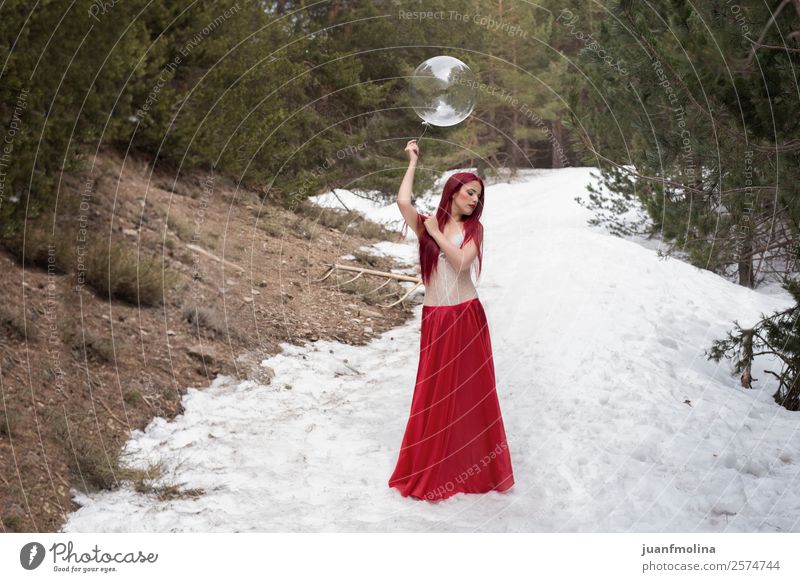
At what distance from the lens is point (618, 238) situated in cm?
1359

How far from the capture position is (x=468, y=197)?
4641 millimetres

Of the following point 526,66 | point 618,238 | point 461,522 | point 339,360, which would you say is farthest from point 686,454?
point 526,66

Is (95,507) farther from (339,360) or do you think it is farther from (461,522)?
(339,360)

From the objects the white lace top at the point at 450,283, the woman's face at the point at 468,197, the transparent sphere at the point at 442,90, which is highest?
the transparent sphere at the point at 442,90

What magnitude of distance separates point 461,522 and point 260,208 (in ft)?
30.5

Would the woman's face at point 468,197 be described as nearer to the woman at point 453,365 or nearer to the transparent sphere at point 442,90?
the woman at point 453,365

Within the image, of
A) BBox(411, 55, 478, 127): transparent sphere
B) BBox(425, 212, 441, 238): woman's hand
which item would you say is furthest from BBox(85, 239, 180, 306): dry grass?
BBox(425, 212, 441, 238): woman's hand

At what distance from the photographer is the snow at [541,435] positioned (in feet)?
15.8

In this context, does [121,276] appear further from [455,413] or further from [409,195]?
[455,413]

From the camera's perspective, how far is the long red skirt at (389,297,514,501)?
4695 millimetres
